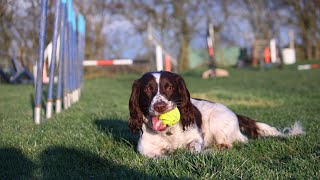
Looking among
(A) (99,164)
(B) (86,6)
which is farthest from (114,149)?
(B) (86,6)

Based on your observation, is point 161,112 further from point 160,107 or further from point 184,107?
point 184,107

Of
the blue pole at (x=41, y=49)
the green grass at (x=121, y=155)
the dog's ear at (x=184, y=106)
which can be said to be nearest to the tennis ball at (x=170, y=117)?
the dog's ear at (x=184, y=106)

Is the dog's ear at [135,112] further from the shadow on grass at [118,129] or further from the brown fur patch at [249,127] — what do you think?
the brown fur patch at [249,127]

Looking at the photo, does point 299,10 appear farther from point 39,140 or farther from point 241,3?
point 39,140

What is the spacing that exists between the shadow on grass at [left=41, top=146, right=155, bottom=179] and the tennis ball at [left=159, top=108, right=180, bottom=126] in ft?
1.87

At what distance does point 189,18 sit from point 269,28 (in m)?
6.43

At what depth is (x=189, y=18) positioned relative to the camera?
3272cm

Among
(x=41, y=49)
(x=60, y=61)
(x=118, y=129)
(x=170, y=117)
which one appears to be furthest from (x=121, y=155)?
(x=60, y=61)

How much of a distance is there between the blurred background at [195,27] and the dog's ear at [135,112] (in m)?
22.0

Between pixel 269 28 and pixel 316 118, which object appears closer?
pixel 316 118

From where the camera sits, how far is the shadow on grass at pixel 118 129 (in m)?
4.58

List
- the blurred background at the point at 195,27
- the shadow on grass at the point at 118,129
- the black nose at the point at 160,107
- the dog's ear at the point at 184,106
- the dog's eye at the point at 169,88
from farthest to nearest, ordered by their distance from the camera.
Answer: the blurred background at the point at 195,27 < the shadow on grass at the point at 118,129 < the dog's ear at the point at 184,106 < the dog's eye at the point at 169,88 < the black nose at the point at 160,107

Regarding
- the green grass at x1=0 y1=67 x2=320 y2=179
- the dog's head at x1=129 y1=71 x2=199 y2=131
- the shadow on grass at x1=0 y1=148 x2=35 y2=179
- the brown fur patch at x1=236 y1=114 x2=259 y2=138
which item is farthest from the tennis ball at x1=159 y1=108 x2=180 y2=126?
the brown fur patch at x1=236 y1=114 x2=259 y2=138

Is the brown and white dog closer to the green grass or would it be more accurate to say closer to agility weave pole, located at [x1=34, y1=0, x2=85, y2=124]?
the green grass
